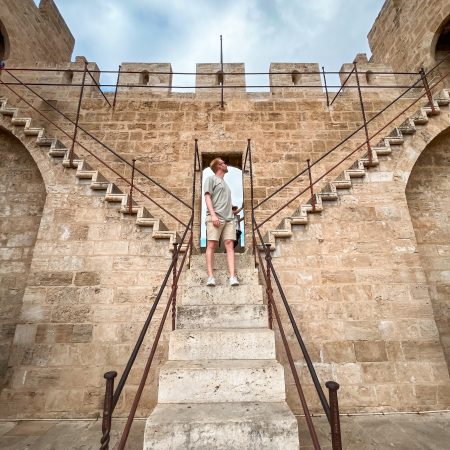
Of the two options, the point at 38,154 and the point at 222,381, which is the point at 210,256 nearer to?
the point at 222,381

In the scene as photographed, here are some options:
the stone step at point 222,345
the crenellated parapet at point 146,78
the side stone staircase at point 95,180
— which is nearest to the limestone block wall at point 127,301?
the side stone staircase at point 95,180

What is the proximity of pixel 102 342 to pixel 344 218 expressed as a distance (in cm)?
437

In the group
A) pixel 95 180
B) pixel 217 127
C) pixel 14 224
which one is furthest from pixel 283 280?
pixel 14 224

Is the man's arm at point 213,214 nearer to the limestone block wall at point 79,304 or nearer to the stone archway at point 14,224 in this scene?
the limestone block wall at point 79,304

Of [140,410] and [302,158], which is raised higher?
[302,158]

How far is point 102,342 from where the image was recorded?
173 inches

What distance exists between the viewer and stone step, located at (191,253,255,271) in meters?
4.24

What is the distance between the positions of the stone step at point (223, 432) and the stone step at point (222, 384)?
31cm

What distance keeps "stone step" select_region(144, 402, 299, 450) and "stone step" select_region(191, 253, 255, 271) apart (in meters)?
2.20

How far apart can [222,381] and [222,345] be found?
437mm

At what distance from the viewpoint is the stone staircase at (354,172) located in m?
4.80

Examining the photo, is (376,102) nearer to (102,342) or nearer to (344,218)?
(344,218)

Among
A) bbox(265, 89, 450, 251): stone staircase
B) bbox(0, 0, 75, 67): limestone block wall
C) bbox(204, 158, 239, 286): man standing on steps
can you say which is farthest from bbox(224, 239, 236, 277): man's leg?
bbox(0, 0, 75, 67): limestone block wall

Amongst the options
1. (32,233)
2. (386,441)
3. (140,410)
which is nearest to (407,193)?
(386,441)
